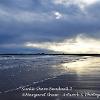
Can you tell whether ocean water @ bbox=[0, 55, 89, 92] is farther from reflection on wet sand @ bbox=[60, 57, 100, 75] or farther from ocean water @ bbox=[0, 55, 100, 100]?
reflection on wet sand @ bbox=[60, 57, 100, 75]

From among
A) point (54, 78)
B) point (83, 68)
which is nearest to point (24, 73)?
point (54, 78)

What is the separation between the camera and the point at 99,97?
47.7 feet

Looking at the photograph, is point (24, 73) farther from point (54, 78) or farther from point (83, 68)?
point (83, 68)

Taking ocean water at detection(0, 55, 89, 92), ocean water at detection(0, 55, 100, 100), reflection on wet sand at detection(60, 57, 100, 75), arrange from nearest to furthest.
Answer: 1. ocean water at detection(0, 55, 100, 100)
2. ocean water at detection(0, 55, 89, 92)
3. reflection on wet sand at detection(60, 57, 100, 75)

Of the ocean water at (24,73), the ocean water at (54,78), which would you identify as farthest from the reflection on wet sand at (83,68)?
the ocean water at (24,73)

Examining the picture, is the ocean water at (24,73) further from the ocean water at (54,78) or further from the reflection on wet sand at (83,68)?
the reflection on wet sand at (83,68)

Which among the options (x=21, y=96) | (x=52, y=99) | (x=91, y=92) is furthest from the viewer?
(x=91, y=92)

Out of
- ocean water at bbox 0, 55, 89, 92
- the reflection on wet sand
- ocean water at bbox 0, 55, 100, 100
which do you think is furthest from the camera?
the reflection on wet sand

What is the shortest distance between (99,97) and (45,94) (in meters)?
2.44

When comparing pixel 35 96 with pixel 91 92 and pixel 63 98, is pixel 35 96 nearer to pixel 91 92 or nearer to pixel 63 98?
pixel 63 98

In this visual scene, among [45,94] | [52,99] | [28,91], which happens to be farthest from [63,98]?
[28,91]

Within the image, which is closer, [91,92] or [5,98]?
[5,98]

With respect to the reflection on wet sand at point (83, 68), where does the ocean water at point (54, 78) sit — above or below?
below

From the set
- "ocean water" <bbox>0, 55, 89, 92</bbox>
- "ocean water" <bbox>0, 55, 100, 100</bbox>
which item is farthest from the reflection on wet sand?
"ocean water" <bbox>0, 55, 89, 92</bbox>
